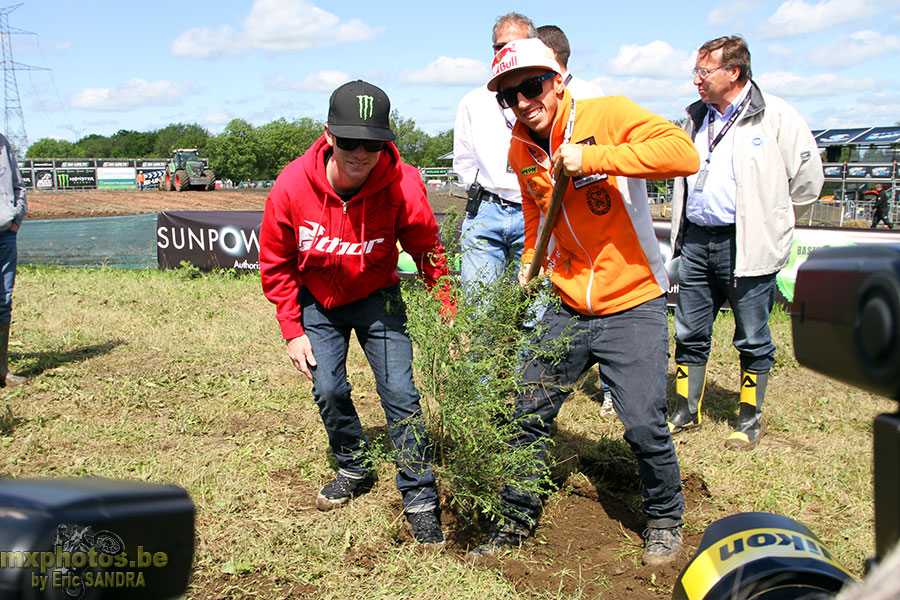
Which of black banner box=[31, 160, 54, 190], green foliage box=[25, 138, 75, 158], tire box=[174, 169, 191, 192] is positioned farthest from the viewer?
green foliage box=[25, 138, 75, 158]

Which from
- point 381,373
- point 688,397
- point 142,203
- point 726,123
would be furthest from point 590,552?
point 142,203

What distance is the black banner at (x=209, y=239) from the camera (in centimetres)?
1120

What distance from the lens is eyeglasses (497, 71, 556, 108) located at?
3.06m

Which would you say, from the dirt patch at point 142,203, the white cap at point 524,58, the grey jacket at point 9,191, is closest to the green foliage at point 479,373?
the white cap at point 524,58

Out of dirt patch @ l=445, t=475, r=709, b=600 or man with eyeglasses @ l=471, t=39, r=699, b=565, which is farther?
dirt patch @ l=445, t=475, r=709, b=600

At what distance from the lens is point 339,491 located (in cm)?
402

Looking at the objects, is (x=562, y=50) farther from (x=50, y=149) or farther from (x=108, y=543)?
(x=50, y=149)

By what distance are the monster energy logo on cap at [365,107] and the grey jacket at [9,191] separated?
4046 millimetres

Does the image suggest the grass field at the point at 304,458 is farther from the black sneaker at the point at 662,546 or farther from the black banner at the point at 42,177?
the black banner at the point at 42,177

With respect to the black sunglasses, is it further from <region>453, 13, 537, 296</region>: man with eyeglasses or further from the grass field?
the grass field

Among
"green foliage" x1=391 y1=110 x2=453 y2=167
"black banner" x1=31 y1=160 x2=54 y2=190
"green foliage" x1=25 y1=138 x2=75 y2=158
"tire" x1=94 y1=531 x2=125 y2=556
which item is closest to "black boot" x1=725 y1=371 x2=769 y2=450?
"tire" x1=94 y1=531 x2=125 y2=556

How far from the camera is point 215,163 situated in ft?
285

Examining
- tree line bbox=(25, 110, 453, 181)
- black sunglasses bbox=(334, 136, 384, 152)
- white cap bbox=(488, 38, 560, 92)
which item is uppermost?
tree line bbox=(25, 110, 453, 181)

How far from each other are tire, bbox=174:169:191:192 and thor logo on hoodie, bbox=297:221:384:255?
37.0 m
